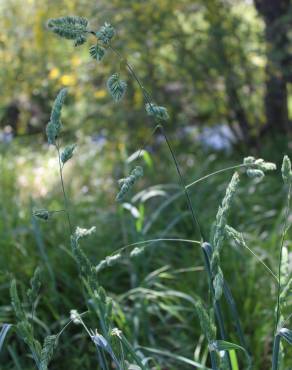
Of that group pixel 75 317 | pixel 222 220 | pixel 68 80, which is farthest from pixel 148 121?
pixel 222 220

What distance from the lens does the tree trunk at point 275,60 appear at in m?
4.17

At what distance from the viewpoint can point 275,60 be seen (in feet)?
13.6

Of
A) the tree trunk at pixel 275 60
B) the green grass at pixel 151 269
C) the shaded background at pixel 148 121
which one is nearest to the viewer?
the green grass at pixel 151 269

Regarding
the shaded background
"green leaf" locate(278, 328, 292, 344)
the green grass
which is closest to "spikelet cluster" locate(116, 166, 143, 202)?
"green leaf" locate(278, 328, 292, 344)

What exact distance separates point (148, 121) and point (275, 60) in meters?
1.09

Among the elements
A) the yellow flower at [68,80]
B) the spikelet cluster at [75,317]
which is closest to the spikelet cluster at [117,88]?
the spikelet cluster at [75,317]

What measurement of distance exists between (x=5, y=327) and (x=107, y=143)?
3451 mm

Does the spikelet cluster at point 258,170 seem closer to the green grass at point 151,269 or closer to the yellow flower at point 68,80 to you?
the green grass at point 151,269

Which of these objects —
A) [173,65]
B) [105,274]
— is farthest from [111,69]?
[105,274]

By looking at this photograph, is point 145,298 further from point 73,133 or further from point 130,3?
point 73,133

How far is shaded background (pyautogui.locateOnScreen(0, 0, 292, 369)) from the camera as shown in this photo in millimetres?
3057

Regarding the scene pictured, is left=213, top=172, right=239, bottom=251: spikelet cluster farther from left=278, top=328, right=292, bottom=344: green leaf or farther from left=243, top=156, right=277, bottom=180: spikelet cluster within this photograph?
left=278, top=328, right=292, bottom=344: green leaf

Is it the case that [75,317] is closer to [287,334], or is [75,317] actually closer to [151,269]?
[287,334]

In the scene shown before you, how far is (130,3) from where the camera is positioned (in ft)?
13.2
